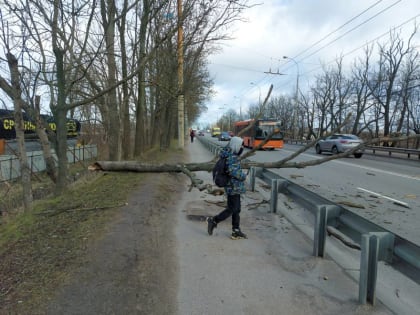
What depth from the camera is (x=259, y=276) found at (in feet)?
12.6

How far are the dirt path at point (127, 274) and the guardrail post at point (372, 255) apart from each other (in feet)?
6.14

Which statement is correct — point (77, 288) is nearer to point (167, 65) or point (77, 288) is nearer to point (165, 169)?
point (165, 169)

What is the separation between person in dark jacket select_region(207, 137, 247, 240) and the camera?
5129mm

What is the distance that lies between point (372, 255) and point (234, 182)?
8.03 ft

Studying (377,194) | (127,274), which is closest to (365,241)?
(127,274)

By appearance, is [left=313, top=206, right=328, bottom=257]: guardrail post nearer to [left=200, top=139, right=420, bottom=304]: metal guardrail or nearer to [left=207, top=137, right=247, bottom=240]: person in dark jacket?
[left=200, top=139, right=420, bottom=304]: metal guardrail

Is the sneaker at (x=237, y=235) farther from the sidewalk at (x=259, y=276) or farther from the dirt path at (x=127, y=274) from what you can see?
the dirt path at (x=127, y=274)

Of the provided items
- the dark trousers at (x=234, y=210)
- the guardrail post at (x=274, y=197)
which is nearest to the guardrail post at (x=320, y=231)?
the dark trousers at (x=234, y=210)

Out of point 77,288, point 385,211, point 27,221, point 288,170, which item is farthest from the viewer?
point 288,170

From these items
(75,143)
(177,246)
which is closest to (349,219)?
(177,246)

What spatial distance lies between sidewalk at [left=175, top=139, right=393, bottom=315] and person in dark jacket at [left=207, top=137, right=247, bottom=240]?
19 cm

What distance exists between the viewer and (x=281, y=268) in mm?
4078

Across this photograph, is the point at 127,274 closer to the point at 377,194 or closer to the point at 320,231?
the point at 320,231

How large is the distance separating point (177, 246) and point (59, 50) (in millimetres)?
5383
